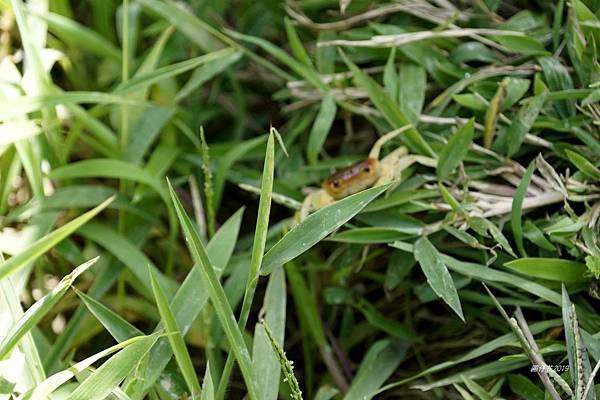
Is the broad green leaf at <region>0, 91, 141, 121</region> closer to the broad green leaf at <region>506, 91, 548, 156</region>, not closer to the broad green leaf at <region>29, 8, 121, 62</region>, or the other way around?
the broad green leaf at <region>29, 8, 121, 62</region>

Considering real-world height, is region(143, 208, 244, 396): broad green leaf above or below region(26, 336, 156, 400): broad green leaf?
below

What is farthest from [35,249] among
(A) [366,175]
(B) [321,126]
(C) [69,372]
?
(B) [321,126]

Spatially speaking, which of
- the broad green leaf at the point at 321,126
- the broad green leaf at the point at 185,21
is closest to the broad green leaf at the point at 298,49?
the broad green leaf at the point at 321,126

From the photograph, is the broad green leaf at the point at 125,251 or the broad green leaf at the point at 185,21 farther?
the broad green leaf at the point at 185,21

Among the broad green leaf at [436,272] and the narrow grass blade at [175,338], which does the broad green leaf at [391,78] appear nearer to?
the broad green leaf at [436,272]

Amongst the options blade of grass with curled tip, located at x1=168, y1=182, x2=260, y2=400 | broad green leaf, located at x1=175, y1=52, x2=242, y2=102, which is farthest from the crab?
broad green leaf, located at x1=175, y1=52, x2=242, y2=102

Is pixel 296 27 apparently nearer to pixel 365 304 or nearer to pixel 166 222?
pixel 166 222

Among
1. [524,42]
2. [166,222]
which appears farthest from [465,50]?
[166,222]
